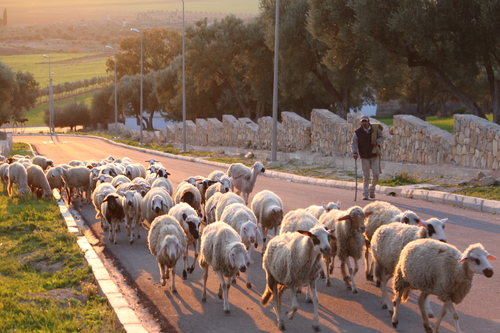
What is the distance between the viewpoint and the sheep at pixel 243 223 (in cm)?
902

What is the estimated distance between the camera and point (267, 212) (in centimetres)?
1093

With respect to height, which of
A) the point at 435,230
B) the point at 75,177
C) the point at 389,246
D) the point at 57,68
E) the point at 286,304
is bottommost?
the point at 286,304

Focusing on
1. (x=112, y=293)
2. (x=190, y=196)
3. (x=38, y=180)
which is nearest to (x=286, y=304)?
(x=112, y=293)

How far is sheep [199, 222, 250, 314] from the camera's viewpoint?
307 inches

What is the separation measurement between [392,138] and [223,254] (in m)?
15.7

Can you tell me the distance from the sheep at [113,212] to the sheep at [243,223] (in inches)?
124

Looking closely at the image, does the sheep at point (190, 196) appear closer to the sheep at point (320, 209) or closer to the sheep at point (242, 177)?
the sheep at point (242, 177)

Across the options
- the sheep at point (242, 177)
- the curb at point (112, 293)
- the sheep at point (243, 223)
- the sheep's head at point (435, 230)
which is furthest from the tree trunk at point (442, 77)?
the sheep's head at point (435, 230)

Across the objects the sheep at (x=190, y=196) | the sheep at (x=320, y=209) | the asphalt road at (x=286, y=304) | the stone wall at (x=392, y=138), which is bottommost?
the asphalt road at (x=286, y=304)

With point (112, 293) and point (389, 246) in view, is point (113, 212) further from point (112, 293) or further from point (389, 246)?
point (389, 246)

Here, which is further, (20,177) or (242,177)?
(20,177)

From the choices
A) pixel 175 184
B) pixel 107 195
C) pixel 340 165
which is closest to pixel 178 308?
pixel 107 195

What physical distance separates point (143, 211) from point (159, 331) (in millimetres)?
5597

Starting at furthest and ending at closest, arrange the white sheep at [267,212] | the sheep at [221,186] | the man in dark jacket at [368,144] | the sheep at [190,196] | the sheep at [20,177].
A: the sheep at [20,177] → the man in dark jacket at [368,144] → the sheep at [221,186] → the sheep at [190,196] → the white sheep at [267,212]
